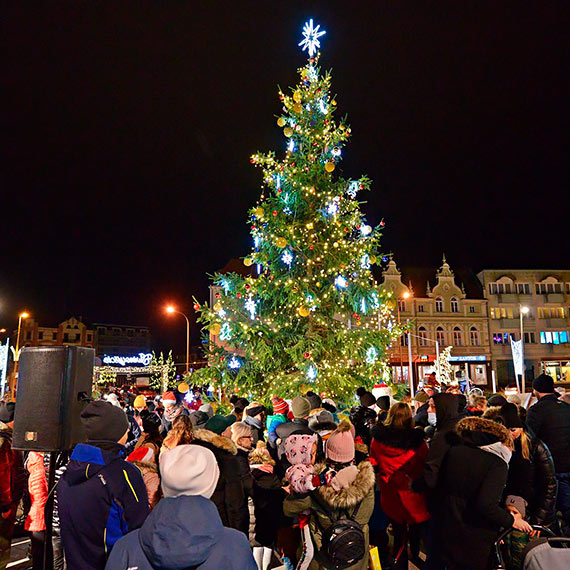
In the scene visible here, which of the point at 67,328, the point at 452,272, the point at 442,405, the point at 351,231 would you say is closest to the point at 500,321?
the point at 452,272

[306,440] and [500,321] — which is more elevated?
[500,321]

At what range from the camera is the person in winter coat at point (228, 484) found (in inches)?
187

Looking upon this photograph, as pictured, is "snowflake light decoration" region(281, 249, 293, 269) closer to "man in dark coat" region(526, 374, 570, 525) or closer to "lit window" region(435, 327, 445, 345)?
"man in dark coat" region(526, 374, 570, 525)

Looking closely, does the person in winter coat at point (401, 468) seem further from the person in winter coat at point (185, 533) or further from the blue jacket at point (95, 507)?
the person in winter coat at point (185, 533)

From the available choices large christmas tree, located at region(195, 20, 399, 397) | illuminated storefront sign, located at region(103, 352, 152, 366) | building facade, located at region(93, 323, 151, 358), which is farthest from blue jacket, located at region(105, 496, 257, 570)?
building facade, located at region(93, 323, 151, 358)

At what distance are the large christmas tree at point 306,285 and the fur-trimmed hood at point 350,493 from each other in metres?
9.45

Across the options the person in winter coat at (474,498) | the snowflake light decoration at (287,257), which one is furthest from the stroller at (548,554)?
the snowflake light decoration at (287,257)

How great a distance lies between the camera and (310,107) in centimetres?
1586

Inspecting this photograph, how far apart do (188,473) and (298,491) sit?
239 cm

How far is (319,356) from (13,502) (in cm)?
1006

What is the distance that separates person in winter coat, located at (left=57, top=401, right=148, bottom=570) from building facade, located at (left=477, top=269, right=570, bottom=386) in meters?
54.2

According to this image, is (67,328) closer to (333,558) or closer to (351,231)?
(351,231)

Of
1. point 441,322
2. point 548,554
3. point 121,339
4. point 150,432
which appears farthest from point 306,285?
point 121,339

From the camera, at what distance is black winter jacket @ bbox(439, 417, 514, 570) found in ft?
13.4
